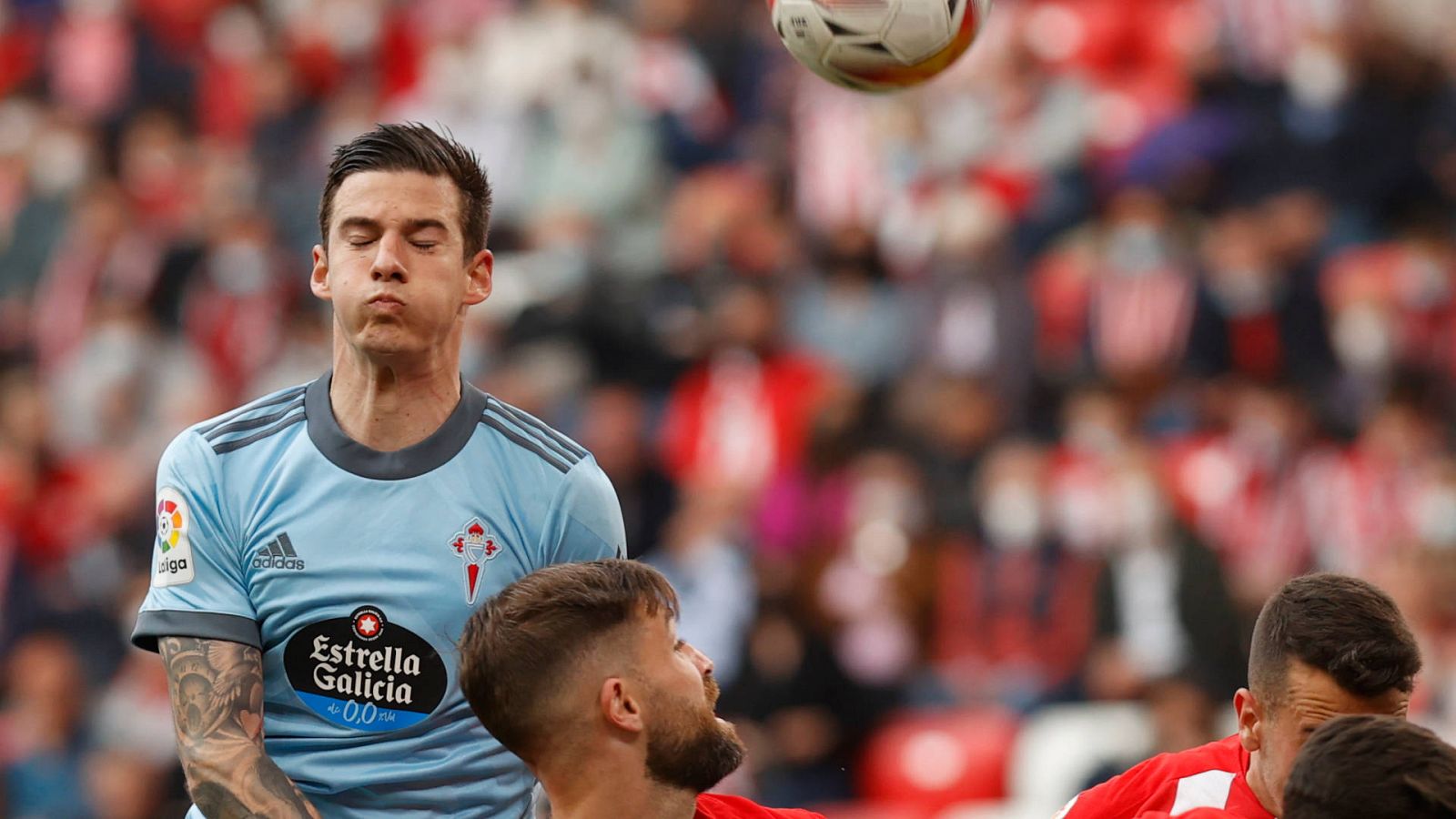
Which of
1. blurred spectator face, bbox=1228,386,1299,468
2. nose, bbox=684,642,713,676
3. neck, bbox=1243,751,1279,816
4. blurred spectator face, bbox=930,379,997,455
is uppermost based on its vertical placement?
blurred spectator face, bbox=930,379,997,455

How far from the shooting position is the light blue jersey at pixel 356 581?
372 centimetres

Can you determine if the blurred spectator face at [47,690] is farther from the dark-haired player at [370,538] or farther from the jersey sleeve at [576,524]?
the jersey sleeve at [576,524]

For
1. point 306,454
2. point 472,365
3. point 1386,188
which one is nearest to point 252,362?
point 472,365

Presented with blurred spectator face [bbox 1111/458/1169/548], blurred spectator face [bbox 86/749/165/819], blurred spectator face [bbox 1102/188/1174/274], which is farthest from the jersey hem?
blurred spectator face [bbox 1102/188/1174/274]

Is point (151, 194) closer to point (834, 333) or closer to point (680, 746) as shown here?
point (834, 333)

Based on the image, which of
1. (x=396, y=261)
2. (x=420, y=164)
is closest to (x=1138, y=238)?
(x=420, y=164)

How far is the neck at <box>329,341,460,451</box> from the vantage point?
3.85 metres

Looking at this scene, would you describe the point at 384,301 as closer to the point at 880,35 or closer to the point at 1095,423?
the point at 880,35

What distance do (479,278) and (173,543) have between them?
784 millimetres

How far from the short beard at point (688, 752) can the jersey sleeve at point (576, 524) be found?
1.71 feet

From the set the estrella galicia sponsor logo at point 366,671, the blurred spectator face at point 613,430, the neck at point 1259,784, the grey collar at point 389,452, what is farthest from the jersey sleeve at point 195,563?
the blurred spectator face at point 613,430

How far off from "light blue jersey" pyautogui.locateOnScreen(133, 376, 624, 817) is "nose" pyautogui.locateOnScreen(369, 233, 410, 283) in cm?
36

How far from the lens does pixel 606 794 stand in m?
3.42

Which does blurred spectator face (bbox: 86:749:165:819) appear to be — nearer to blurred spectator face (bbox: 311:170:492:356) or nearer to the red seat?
the red seat
